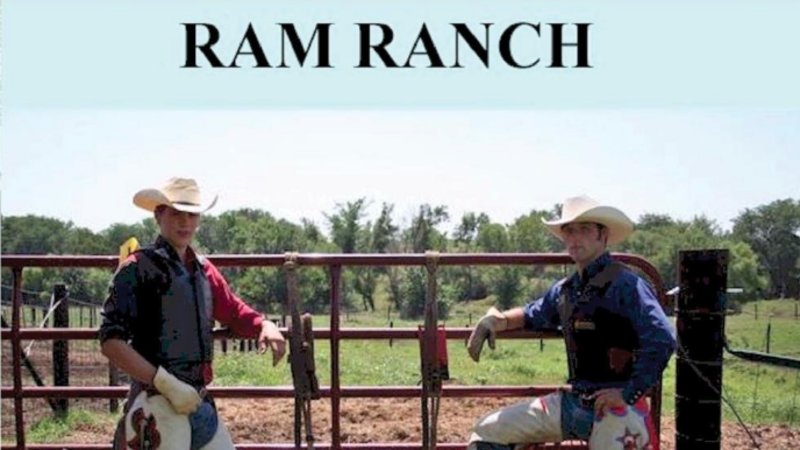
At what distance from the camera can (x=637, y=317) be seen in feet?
10.9

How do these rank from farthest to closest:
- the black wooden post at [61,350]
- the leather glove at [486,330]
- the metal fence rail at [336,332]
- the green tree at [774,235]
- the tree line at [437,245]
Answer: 1. the green tree at [774,235]
2. the tree line at [437,245]
3. the black wooden post at [61,350]
4. the metal fence rail at [336,332]
5. the leather glove at [486,330]

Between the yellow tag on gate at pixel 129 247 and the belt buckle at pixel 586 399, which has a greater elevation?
the yellow tag on gate at pixel 129 247

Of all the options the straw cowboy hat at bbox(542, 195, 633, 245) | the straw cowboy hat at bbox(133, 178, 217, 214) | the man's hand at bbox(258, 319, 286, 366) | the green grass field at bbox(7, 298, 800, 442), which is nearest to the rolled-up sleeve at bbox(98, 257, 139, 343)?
the straw cowboy hat at bbox(133, 178, 217, 214)

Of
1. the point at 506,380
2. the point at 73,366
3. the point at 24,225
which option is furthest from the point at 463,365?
the point at 24,225

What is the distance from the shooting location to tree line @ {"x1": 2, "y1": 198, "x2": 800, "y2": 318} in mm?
56625

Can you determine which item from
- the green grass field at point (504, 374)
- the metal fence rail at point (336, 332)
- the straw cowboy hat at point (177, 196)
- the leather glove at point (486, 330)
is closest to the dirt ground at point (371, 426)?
the green grass field at point (504, 374)

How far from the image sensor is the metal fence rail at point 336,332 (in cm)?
412

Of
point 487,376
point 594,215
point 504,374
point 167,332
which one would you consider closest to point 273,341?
point 167,332

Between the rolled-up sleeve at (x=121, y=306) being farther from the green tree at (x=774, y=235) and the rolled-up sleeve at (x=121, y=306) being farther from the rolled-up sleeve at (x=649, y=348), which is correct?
the green tree at (x=774, y=235)

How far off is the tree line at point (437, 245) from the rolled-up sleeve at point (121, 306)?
35.1 meters

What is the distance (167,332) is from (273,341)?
1.57ft

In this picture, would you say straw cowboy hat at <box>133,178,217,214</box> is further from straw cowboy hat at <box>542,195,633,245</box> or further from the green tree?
the green tree

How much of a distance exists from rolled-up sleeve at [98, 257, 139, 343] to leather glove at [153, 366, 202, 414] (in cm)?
21

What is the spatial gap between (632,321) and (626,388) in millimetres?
274
